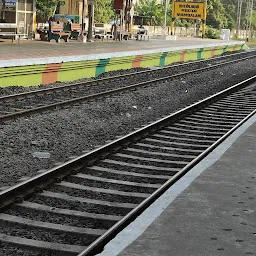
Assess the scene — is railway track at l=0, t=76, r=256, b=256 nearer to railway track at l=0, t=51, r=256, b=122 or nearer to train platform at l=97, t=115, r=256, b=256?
train platform at l=97, t=115, r=256, b=256

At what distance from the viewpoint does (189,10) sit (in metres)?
57.3

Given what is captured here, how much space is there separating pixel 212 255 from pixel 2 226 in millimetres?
2230

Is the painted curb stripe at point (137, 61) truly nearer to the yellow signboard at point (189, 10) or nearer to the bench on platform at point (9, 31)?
the bench on platform at point (9, 31)

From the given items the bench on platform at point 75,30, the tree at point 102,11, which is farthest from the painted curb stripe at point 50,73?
the tree at point 102,11

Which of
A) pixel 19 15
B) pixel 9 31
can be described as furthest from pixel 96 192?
pixel 19 15

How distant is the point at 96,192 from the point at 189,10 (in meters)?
51.9

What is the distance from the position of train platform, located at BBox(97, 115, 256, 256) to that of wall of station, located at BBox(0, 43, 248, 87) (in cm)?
949

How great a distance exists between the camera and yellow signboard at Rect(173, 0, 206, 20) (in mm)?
56397

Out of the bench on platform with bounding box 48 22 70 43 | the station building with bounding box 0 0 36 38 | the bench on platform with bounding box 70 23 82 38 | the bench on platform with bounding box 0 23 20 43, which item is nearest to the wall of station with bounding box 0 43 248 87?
the bench on platform with bounding box 48 22 70 43

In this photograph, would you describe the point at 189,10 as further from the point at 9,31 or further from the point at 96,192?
the point at 96,192

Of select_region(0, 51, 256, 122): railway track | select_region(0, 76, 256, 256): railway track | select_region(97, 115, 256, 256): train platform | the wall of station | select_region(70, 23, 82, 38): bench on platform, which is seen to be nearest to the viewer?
select_region(97, 115, 256, 256): train platform

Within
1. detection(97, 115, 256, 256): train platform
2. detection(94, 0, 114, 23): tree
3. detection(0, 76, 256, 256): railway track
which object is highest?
detection(94, 0, 114, 23): tree

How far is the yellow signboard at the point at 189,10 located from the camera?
185ft

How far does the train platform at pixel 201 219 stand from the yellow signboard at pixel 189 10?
49.9m
